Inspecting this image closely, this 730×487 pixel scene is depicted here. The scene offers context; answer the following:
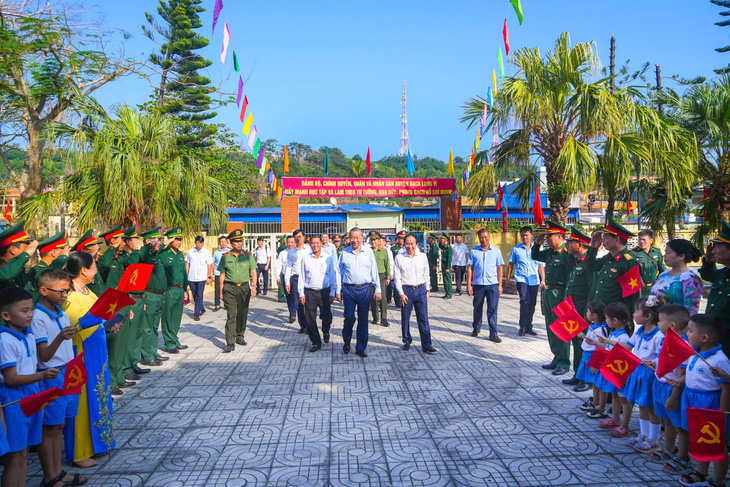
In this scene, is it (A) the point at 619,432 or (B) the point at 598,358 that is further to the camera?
(A) the point at 619,432

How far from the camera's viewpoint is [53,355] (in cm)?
341

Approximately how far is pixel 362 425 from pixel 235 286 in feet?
13.0

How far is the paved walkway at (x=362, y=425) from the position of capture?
371 centimetres

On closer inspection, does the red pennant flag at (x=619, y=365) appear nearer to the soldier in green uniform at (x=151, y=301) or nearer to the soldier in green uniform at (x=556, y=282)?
the soldier in green uniform at (x=556, y=282)

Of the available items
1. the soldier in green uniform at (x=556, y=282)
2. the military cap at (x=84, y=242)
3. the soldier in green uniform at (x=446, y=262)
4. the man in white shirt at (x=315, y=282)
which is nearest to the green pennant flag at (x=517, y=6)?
the soldier in green uniform at (x=556, y=282)

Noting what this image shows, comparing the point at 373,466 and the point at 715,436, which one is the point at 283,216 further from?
the point at 715,436

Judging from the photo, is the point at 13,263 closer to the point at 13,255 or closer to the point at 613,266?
the point at 13,255

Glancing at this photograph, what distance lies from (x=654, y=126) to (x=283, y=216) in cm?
1164

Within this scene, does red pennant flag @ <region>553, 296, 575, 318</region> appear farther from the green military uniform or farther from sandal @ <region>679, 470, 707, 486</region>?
the green military uniform

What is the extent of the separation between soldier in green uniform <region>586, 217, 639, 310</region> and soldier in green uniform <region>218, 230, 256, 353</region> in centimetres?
499

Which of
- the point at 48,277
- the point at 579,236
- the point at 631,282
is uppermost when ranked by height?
the point at 579,236

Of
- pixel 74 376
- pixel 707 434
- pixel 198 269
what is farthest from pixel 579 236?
pixel 198 269

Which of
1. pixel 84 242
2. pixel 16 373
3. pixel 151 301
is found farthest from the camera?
pixel 151 301

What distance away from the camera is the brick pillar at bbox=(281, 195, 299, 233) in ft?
59.6
